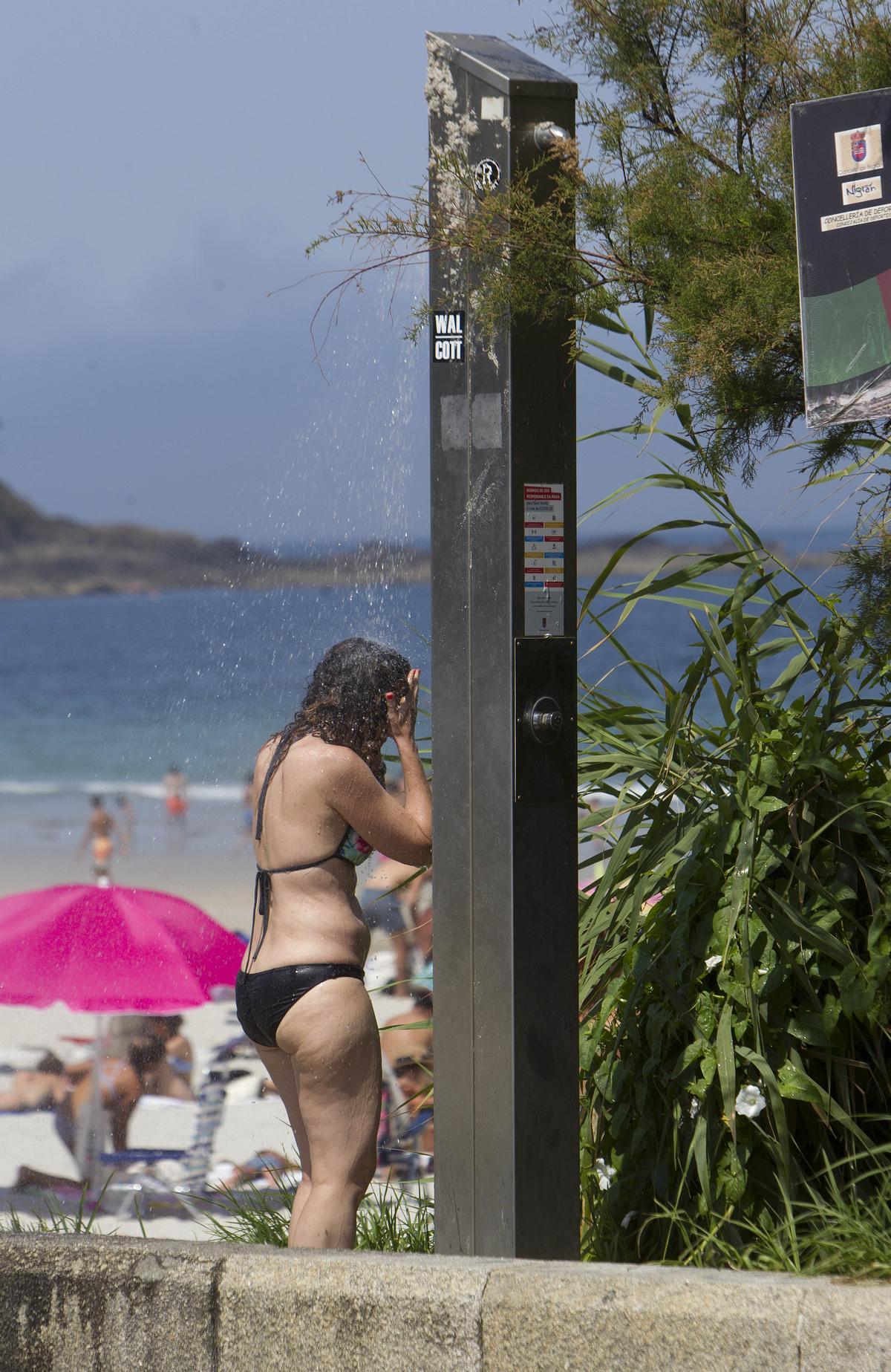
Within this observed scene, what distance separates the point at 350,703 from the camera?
3705 millimetres

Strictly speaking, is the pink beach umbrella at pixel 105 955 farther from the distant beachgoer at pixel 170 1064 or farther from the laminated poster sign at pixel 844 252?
the laminated poster sign at pixel 844 252

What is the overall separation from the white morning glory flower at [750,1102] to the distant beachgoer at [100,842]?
68.8ft

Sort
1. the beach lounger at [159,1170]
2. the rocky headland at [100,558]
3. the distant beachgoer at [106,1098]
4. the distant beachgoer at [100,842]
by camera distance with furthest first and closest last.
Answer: the rocky headland at [100,558]
the distant beachgoer at [100,842]
the distant beachgoer at [106,1098]
the beach lounger at [159,1170]

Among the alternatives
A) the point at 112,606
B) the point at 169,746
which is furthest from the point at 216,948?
the point at 112,606

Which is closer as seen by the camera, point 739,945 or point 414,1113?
point 739,945

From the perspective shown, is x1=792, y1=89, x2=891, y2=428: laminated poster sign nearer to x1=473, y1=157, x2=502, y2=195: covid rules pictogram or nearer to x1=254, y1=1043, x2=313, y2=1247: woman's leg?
x1=473, y1=157, x2=502, y2=195: covid rules pictogram

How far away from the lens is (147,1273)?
2.89m

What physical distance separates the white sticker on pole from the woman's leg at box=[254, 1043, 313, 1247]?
119 centimetres

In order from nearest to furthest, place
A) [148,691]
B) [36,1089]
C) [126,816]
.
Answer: [36,1089]
[126,816]
[148,691]

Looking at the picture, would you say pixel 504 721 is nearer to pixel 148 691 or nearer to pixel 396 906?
pixel 396 906

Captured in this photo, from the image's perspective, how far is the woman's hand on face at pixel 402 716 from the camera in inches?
146

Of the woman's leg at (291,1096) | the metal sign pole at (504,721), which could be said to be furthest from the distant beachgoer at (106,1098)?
the metal sign pole at (504,721)

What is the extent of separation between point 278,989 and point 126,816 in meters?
31.0

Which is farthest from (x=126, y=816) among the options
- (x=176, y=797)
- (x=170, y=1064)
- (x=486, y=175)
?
(x=486, y=175)
